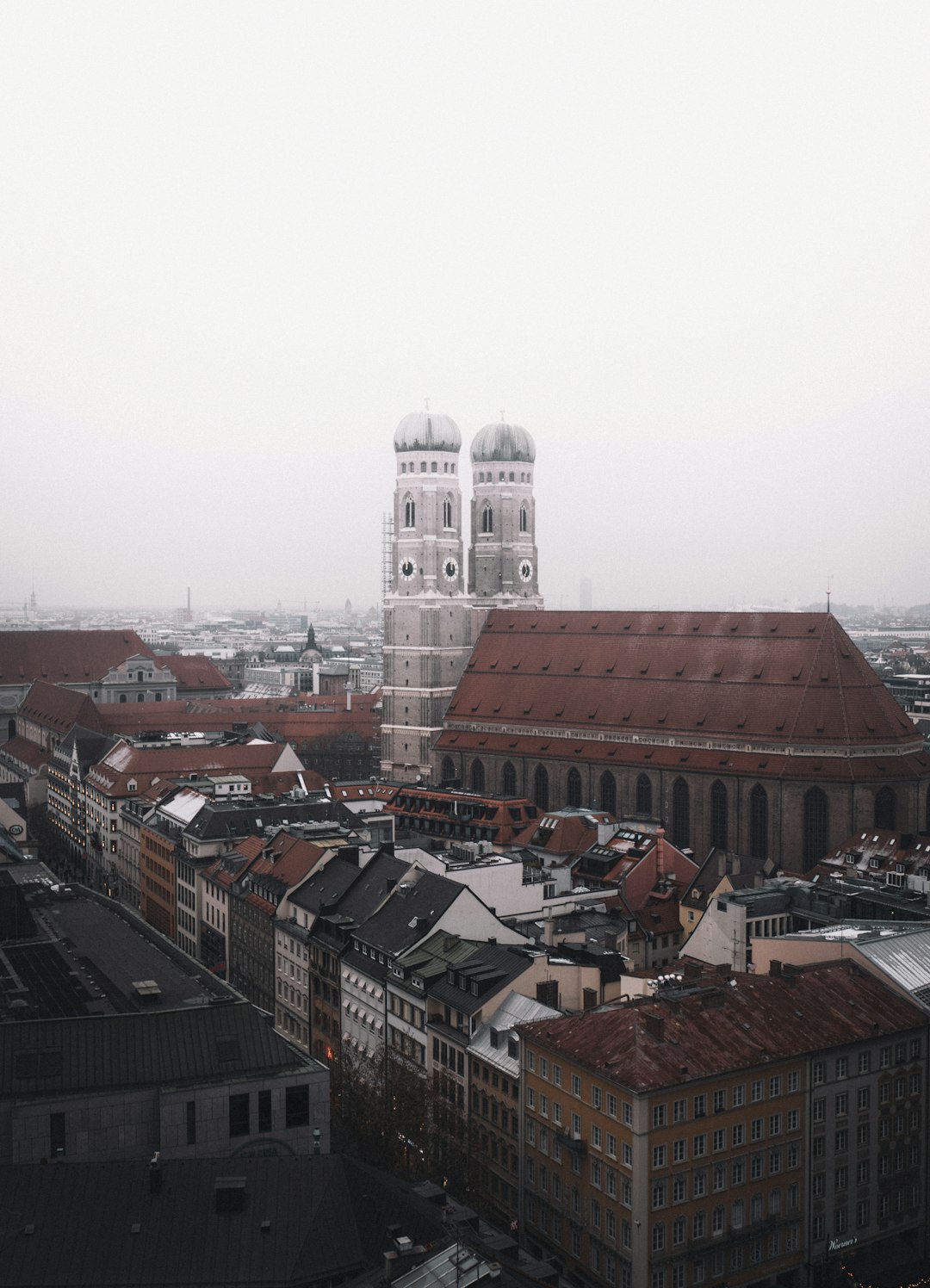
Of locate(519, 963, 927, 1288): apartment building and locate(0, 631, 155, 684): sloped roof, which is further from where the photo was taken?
locate(0, 631, 155, 684): sloped roof

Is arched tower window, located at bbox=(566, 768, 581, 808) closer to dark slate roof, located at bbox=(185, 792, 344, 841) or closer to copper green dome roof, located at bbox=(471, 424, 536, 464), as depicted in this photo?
dark slate roof, located at bbox=(185, 792, 344, 841)

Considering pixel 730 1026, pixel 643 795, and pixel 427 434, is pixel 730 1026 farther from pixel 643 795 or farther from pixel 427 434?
pixel 427 434

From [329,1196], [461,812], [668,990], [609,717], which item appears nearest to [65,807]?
[461,812]

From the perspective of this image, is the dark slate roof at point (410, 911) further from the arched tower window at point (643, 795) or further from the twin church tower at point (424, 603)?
the twin church tower at point (424, 603)

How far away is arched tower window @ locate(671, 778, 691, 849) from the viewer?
367 ft

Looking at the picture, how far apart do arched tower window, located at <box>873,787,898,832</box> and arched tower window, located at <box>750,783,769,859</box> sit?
8.09 m

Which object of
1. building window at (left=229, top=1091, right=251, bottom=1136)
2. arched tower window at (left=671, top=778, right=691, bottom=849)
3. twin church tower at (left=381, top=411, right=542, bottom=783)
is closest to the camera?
building window at (left=229, top=1091, right=251, bottom=1136)

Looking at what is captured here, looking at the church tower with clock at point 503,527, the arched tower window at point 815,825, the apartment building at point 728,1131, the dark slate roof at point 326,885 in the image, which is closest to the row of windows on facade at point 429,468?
the church tower with clock at point 503,527

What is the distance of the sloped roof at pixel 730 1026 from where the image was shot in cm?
5106

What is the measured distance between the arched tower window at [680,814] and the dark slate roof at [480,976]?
47.7 m

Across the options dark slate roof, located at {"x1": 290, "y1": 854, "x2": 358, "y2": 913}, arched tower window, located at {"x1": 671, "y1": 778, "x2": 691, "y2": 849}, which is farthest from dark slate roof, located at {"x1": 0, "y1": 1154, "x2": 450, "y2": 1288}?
arched tower window, located at {"x1": 671, "y1": 778, "x2": 691, "y2": 849}

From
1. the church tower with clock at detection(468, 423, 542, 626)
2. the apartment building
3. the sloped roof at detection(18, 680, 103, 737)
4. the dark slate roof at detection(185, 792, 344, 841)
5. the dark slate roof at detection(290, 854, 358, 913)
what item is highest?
the church tower with clock at detection(468, 423, 542, 626)

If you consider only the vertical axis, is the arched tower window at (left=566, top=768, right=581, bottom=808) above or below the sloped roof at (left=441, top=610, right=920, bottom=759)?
below

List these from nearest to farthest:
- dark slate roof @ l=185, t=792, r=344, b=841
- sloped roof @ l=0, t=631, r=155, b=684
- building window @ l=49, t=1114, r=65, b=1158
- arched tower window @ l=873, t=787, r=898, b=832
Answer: building window @ l=49, t=1114, r=65, b=1158 → dark slate roof @ l=185, t=792, r=344, b=841 → arched tower window @ l=873, t=787, r=898, b=832 → sloped roof @ l=0, t=631, r=155, b=684
